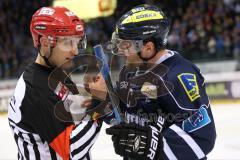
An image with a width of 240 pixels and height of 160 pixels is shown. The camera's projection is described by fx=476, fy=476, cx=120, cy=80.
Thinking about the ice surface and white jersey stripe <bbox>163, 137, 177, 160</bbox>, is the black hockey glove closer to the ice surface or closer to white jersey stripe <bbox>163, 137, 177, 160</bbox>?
white jersey stripe <bbox>163, 137, 177, 160</bbox>

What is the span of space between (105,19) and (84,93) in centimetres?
1001

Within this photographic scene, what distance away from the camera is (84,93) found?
204 cm

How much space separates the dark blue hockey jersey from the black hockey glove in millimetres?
120

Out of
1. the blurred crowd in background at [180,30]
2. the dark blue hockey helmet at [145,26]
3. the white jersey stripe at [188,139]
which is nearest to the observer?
the white jersey stripe at [188,139]

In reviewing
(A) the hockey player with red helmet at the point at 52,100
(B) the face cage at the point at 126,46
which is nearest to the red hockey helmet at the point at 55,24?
(A) the hockey player with red helmet at the point at 52,100

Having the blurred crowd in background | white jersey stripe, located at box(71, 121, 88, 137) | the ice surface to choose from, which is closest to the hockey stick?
white jersey stripe, located at box(71, 121, 88, 137)

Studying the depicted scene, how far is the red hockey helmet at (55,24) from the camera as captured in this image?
203 centimetres

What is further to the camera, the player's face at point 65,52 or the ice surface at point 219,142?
the ice surface at point 219,142

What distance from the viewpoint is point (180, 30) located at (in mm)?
10969

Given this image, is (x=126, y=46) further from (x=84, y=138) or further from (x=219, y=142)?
(x=219, y=142)

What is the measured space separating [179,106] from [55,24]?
2.07 feet

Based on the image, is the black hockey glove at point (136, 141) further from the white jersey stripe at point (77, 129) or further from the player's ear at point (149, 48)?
the player's ear at point (149, 48)

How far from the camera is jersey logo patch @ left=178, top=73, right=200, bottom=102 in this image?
2014 mm

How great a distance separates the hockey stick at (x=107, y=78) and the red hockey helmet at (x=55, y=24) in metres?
0.25
